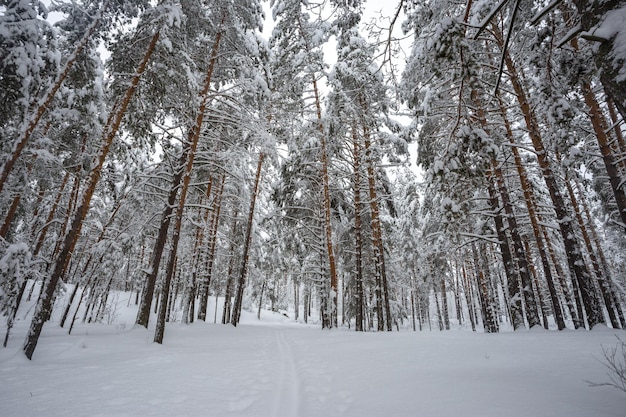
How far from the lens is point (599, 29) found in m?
2.13

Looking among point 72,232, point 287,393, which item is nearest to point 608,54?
point 287,393

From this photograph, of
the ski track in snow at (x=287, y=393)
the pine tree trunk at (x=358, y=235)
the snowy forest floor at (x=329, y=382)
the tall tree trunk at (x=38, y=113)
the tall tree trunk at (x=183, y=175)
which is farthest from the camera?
the pine tree trunk at (x=358, y=235)

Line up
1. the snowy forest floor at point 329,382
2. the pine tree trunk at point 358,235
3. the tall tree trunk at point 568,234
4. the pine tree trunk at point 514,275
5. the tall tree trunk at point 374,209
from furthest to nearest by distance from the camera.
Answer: the tall tree trunk at point 374,209
the pine tree trunk at point 358,235
the pine tree trunk at point 514,275
the tall tree trunk at point 568,234
the snowy forest floor at point 329,382

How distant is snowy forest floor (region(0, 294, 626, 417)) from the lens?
2.90 m

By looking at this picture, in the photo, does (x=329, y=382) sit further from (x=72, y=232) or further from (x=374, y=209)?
(x=374, y=209)

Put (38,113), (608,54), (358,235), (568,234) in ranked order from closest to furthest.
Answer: (608,54) → (38,113) → (568,234) → (358,235)

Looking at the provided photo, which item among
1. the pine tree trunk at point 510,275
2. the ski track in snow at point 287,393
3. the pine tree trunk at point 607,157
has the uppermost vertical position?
A: the pine tree trunk at point 607,157

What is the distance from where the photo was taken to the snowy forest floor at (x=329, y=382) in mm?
2896

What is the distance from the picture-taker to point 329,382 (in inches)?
170

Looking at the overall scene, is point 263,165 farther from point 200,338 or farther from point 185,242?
point 200,338

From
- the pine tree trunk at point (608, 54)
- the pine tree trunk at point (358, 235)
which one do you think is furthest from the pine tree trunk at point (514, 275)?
the pine tree trunk at point (608, 54)

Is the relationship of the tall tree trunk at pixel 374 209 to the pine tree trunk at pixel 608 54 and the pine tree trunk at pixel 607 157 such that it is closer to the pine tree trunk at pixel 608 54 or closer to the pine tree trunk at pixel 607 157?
the pine tree trunk at pixel 607 157

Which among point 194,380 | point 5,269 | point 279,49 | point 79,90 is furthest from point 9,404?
point 279,49

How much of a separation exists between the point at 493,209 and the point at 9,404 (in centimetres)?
1240
